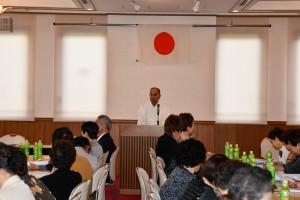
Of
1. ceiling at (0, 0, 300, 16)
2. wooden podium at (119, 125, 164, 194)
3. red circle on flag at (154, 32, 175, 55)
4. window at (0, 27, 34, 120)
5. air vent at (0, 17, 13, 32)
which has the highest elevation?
ceiling at (0, 0, 300, 16)

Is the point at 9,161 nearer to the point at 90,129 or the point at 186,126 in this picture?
the point at 90,129

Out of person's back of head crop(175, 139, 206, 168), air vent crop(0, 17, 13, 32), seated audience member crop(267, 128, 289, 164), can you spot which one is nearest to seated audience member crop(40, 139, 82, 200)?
person's back of head crop(175, 139, 206, 168)

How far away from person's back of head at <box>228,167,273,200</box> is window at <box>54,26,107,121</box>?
28.6 ft

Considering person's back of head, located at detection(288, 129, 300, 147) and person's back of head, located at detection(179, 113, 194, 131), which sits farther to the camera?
person's back of head, located at detection(179, 113, 194, 131)

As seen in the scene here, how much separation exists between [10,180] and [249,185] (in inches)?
60.4

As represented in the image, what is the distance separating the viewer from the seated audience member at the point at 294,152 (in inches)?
228

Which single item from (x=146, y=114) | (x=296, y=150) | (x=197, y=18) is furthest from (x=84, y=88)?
(x=296, y=150)

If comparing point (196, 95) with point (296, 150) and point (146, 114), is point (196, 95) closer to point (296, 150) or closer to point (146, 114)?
point (146, 114)

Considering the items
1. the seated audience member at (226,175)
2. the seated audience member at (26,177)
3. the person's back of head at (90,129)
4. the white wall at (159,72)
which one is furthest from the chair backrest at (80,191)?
the white wall at (159,72)

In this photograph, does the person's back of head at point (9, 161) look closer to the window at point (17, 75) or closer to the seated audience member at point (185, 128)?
the seated audience member at point (185, 128)

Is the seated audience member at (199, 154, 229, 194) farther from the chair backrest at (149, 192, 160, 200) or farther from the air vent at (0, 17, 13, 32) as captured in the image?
the air vent at (0, 17, 13, 32)

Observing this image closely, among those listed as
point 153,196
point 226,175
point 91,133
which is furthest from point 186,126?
point 226,175

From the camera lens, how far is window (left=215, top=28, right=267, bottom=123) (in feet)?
35.9

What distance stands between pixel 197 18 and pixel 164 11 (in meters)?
0.71
